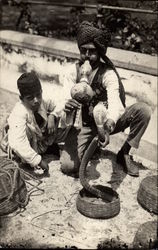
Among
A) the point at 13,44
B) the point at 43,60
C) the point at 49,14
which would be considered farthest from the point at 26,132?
the point at 49,14

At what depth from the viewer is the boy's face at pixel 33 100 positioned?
457 cm

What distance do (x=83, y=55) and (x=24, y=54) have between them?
305 cm

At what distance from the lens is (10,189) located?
4031 millimetres

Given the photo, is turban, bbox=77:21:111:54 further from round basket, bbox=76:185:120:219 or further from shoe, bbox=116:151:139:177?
round basket, bbox=76:185:120:219

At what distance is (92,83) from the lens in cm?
458

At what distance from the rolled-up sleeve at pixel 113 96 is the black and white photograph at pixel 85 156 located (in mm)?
11

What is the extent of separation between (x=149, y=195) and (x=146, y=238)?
0.68 metres

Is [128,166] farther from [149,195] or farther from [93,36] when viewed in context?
[93,36]

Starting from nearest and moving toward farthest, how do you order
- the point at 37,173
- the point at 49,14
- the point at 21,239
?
the point at 21,239
the point at 37,173
the point at 49,14

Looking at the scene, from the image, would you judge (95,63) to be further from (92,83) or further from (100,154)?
(100,154)

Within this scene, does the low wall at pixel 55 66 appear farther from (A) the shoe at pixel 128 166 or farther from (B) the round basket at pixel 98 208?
(B) the round basket at pixel 98 208

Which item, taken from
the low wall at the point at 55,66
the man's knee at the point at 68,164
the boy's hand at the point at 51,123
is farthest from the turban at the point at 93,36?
the man's knee at the point at 68,164

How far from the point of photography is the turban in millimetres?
4328

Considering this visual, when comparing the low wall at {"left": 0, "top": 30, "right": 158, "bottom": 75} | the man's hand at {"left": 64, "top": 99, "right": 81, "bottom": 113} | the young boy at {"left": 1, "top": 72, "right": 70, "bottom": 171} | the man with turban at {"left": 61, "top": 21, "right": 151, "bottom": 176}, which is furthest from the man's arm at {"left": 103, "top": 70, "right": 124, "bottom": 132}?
the low wall at {"left": 0, "top": 30, "right": 158, "bottom": 75}
